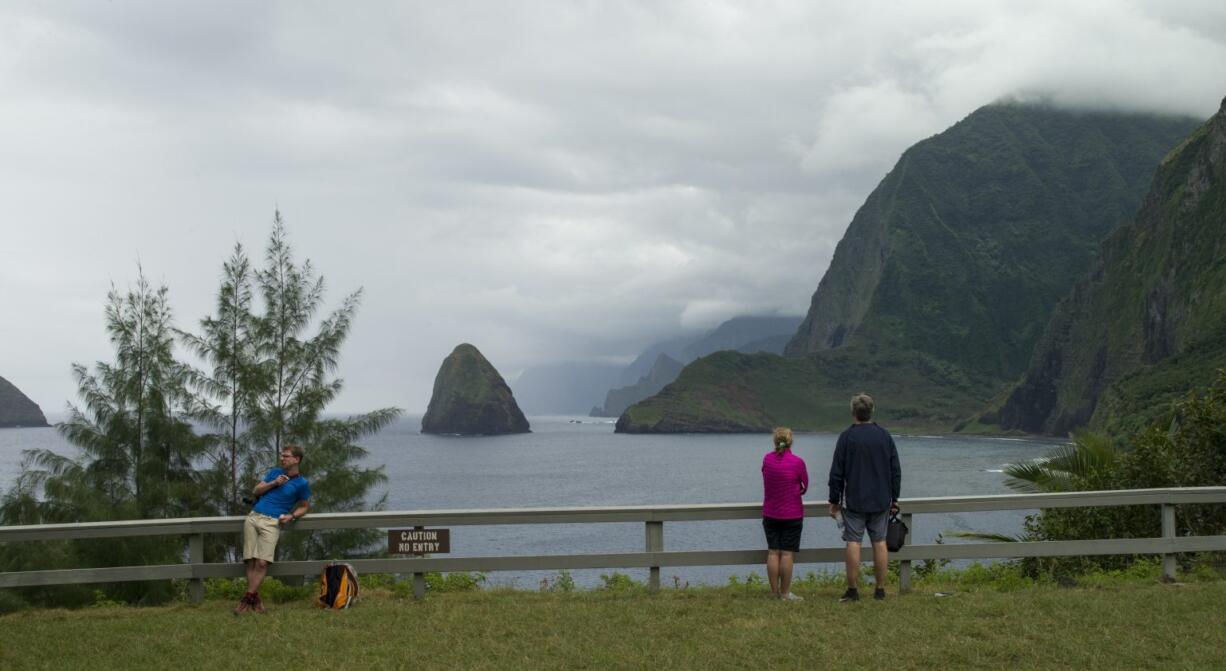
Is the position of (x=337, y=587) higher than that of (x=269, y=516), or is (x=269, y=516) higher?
(x=269, y=516)

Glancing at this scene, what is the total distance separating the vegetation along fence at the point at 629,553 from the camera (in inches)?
380

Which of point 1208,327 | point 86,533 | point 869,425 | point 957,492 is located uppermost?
point 1208,327

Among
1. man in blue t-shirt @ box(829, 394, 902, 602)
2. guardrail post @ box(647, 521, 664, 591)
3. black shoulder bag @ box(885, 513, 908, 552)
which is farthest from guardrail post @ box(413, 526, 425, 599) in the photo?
black shoulder bag @ box(885, 513, 908, 552)

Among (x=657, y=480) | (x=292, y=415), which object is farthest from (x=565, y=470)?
(x=292, y=415)

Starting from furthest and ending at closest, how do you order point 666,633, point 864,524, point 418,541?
point 418,541
point 864,524
point 666,633

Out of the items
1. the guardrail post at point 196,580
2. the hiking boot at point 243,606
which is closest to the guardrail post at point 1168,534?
the hiking boot at point 243,606

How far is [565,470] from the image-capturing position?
4653 inches

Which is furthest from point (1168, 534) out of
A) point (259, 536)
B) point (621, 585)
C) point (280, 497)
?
point (259, 536)

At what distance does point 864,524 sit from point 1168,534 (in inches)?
125

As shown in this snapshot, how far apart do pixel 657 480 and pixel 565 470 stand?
2034cm

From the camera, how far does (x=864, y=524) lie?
9.52 metres

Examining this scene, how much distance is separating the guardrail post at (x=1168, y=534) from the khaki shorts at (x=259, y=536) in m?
8.79

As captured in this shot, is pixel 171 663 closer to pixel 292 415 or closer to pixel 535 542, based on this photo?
pixel 292 415

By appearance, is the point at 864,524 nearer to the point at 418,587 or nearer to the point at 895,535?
the point at 895,535
